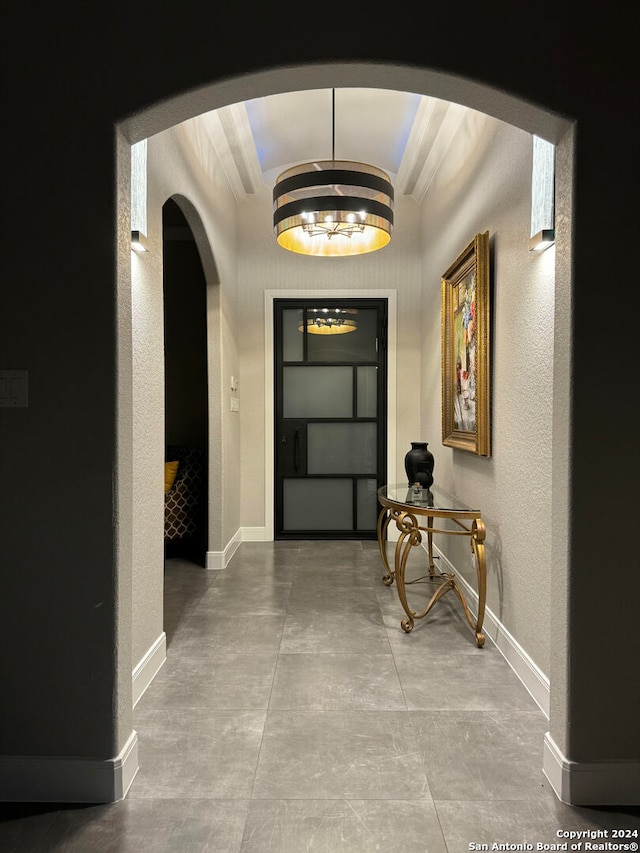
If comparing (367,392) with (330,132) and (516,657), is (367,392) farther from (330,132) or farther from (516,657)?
(516,657)

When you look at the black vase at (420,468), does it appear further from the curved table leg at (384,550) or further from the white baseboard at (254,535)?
the white baseboard at (254,535)

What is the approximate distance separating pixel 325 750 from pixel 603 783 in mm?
873

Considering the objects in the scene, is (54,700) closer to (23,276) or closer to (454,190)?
(23,276)

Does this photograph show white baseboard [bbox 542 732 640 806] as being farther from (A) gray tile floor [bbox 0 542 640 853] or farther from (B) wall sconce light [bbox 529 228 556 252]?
(B) wall sconce light [bbox 529 228 556 252]

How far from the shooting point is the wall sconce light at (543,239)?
85.6 inches

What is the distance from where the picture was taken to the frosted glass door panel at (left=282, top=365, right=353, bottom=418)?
5.42 metres

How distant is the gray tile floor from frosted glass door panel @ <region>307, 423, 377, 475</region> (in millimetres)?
2096

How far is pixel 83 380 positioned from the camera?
1.76 metres

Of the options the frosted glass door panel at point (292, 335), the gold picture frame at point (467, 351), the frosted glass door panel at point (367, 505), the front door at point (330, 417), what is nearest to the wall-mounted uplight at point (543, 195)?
the gold picture frame at point (467, 351)

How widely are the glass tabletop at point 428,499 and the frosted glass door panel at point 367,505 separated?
1722 mm

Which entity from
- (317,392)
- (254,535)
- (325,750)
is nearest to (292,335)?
(317,392)

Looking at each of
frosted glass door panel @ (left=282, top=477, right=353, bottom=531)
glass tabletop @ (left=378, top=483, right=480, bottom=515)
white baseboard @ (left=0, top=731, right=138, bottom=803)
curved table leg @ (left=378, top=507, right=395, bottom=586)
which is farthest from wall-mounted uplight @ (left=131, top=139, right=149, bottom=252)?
frosted glass door panel @ (left=282, top=477, right=353, bottom=531)

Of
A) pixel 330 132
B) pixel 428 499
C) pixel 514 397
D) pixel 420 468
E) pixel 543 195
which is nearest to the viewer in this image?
pixel 543 195

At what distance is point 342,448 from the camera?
5453 millimetres
